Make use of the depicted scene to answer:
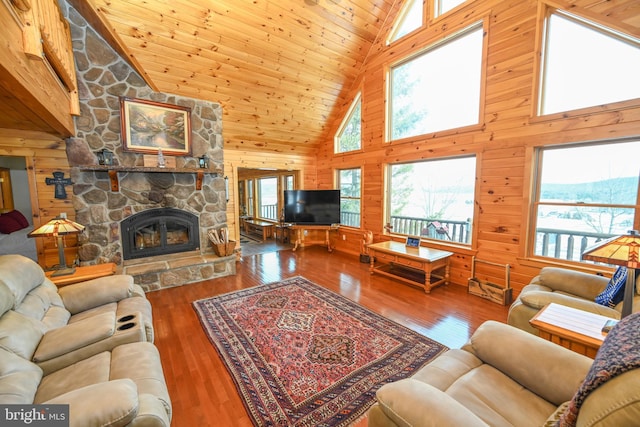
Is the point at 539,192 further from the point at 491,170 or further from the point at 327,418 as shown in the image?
the point at 327,418

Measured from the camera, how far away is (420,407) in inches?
38.3

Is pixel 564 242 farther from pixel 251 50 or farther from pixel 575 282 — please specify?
pixel 251 50

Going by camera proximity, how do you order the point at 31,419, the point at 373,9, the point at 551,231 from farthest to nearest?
the point at 373,9 → the point at 551,231 → the point at 31,419

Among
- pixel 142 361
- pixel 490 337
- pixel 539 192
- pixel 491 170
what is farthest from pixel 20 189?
pixel 539 192

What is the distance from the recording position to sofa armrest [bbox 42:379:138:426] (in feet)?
3.15

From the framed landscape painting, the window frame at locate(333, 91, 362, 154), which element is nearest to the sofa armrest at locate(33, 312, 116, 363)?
the framed landscape painting

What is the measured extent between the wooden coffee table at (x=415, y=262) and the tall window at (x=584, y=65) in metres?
2.23

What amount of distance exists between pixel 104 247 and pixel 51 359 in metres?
2.84

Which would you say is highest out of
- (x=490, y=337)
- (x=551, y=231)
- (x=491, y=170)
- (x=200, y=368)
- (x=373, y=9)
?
→ (x=373, y=9)

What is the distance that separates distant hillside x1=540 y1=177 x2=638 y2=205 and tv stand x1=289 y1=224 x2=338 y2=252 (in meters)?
3.80

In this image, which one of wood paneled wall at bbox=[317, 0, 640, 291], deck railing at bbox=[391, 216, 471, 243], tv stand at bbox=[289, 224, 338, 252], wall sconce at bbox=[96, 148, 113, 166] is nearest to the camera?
wood paneled wall at bbox=[317, 0, 640, 291]

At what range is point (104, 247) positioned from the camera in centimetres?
374

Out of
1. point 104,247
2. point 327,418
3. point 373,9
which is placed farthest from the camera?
point 373,9

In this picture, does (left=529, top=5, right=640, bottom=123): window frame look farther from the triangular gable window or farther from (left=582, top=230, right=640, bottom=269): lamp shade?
(left=582, top=230, right=640, bottom=269): lamp shade
